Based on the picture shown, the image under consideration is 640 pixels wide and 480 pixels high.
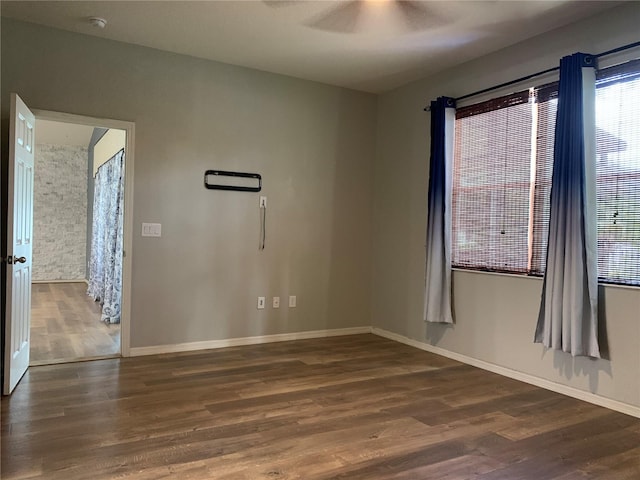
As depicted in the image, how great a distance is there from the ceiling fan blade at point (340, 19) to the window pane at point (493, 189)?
4.62ft

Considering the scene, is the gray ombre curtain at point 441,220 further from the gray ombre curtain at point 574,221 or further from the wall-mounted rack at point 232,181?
Answer: the wall-mounted rack at point 232,181

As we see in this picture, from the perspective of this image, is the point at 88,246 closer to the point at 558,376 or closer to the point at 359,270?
the point at 359,270

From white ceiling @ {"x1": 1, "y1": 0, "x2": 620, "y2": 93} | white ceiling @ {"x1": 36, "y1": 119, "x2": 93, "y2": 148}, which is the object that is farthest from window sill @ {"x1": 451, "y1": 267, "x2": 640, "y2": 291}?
white ceiling @ {"x1": 36, "y1": 119, "x2": 93, "y2": 148}

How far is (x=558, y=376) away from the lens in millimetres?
3518

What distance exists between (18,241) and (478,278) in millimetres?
3526

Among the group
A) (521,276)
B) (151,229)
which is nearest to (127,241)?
(151,229)

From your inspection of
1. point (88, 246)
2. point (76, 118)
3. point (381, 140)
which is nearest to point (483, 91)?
point (381, 140)

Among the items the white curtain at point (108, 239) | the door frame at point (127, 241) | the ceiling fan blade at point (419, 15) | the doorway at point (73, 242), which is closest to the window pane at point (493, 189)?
the ceiling fan blade at point (419, 15)

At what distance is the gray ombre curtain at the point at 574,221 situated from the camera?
3205 mm

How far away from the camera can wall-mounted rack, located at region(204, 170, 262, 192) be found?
448 centimetres

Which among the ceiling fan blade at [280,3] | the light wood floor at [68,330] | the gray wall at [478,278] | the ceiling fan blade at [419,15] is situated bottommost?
the light wood floor at [68,330]

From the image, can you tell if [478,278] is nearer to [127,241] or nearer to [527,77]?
[527,77]

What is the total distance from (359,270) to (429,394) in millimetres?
2151

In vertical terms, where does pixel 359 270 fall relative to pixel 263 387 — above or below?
above
